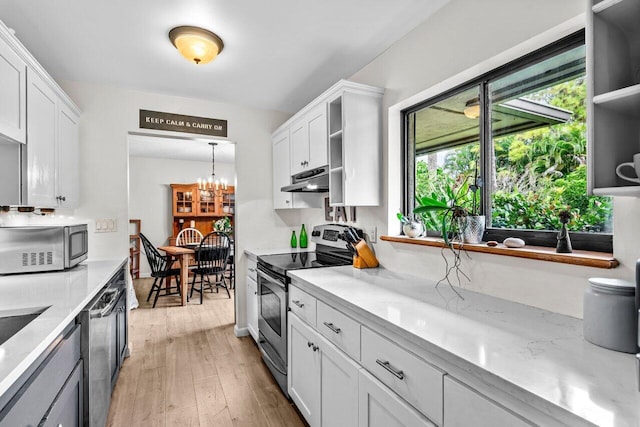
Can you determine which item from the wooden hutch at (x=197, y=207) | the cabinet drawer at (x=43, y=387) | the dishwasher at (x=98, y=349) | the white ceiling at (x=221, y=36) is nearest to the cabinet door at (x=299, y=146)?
the white ceiling at (x=221, y=36)

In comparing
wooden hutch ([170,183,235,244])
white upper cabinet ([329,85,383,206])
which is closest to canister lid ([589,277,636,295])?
white upper cabinet ([329,85,383,206])

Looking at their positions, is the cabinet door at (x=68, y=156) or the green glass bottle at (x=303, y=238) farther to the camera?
the green glass bottle at (x=303, y=238)

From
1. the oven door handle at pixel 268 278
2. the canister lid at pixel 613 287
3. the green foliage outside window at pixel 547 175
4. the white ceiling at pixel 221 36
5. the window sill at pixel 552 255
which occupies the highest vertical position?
the white ceiling at pixel 221 36

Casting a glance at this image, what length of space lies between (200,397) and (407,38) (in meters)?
2.74

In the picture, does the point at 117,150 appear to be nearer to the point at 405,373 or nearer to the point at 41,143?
the point at 41,143

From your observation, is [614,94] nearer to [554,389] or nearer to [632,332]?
[632,332]

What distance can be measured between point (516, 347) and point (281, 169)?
8.59ft

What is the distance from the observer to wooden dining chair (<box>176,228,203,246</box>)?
633 centimetres

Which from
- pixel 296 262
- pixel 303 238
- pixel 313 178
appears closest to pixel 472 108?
pixel 313 178

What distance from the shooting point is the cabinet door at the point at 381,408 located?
1.05 meters

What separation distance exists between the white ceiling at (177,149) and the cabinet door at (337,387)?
12.8 feet

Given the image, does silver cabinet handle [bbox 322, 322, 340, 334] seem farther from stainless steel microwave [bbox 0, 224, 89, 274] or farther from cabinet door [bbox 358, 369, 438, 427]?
stainless steel microwave [bbox 0, 224, 89, 274]

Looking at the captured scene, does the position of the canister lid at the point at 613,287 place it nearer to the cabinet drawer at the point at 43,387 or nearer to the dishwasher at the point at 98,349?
the cabinet drawer at the point at 43,387

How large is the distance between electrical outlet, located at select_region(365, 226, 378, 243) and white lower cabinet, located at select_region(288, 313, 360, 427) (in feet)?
2.59
